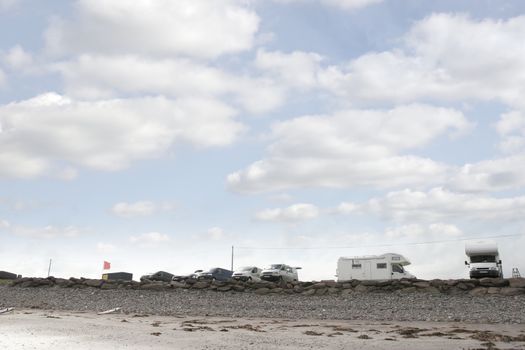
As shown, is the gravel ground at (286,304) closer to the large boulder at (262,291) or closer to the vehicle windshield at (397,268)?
the large boulder at (262,291)

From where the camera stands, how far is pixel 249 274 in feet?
154

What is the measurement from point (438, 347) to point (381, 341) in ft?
6.41

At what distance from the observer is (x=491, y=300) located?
2958 cm

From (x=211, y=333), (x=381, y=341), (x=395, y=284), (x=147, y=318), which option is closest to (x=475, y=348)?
(x=381, y=341)

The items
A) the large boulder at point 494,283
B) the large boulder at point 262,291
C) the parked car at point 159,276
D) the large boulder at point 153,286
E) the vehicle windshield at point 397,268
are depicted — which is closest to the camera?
the large boulder at point 494,283

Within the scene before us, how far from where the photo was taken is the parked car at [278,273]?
46.2 meters

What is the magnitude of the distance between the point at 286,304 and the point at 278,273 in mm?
15501

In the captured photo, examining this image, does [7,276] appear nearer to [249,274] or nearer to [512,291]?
[249,274]

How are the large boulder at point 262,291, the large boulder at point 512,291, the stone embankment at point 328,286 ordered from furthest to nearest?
the large boulder at point 262,291
the stone embankment at point 328,286
the large boulder at point 512,291

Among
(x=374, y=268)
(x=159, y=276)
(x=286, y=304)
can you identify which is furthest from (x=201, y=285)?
(x=159, y=276)

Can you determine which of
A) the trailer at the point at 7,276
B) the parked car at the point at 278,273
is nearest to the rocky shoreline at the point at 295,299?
the parked car at the point at 278,273

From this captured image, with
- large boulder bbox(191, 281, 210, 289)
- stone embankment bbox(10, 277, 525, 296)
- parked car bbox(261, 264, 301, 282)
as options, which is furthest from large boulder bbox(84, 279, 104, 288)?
parked car bbox(261, 264, 301, 282)

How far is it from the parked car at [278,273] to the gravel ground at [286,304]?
1082cm

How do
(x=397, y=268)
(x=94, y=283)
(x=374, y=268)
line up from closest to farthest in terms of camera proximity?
(x=94, y=283)
(x=374, y=268)
(x=397, y=268)
